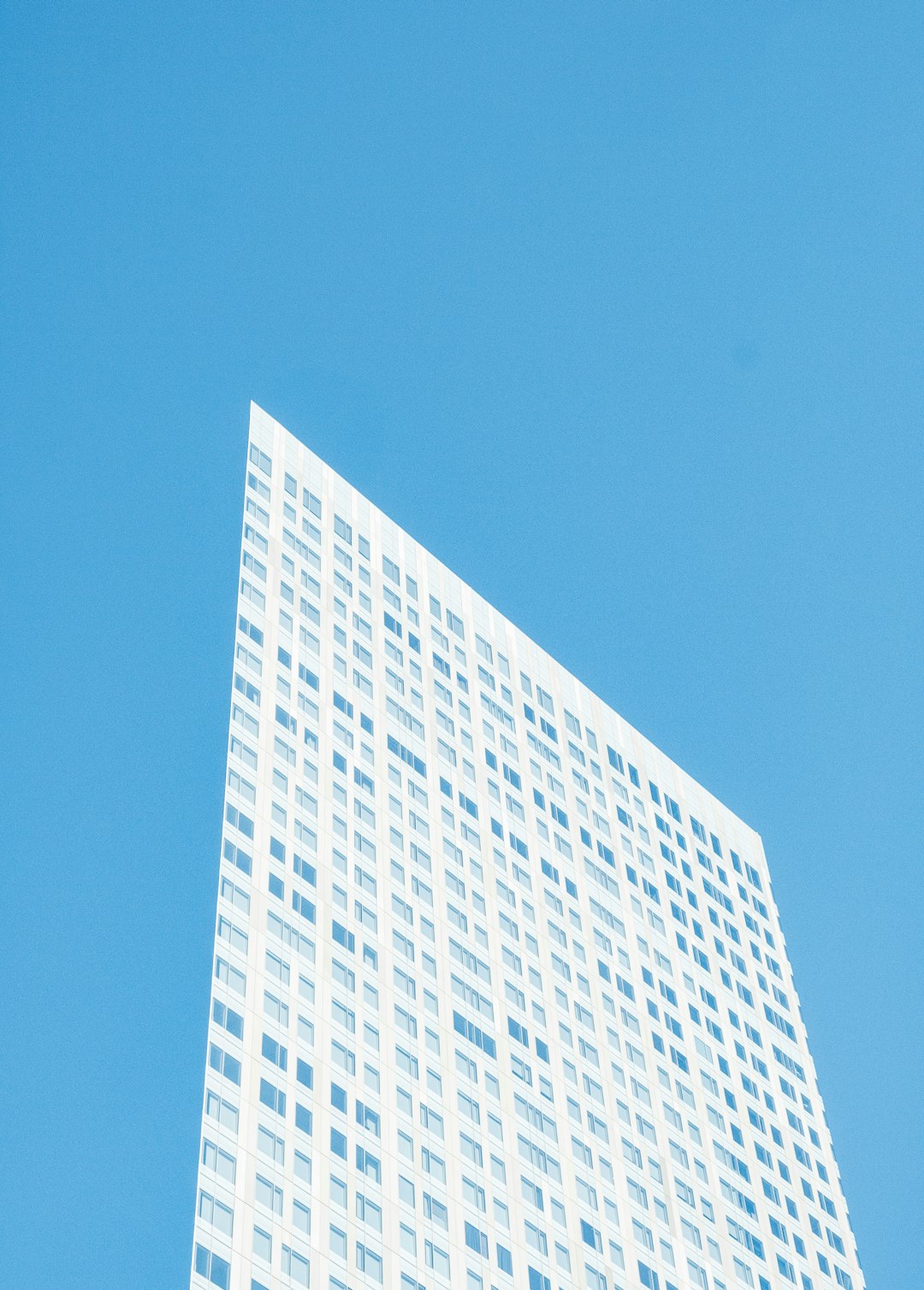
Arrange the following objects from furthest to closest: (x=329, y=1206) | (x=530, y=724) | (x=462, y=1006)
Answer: (x=530, y=724) < (x=462, y=1006) < (x=329, y=1206)

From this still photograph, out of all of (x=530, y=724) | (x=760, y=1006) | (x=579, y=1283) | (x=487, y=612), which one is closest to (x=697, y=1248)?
(x=579, y=1283)

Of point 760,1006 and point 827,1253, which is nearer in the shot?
point 827,1253

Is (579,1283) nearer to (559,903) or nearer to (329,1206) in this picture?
(329,1206)

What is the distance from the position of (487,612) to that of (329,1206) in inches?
2001

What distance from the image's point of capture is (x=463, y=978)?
87.4 m

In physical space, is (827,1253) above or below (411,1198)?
above

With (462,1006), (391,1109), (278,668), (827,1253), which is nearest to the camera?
(391,1109)

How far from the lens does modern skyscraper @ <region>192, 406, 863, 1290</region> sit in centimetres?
7238

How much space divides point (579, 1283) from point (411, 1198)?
10.3 m

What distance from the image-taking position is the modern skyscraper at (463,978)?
2849 inches

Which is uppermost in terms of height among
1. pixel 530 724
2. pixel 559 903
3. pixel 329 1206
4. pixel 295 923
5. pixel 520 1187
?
pixel 530 724

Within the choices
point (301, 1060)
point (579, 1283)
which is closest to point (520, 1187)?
point (579, 1283)

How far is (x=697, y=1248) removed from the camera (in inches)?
3484

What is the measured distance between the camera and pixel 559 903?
99.7 m
